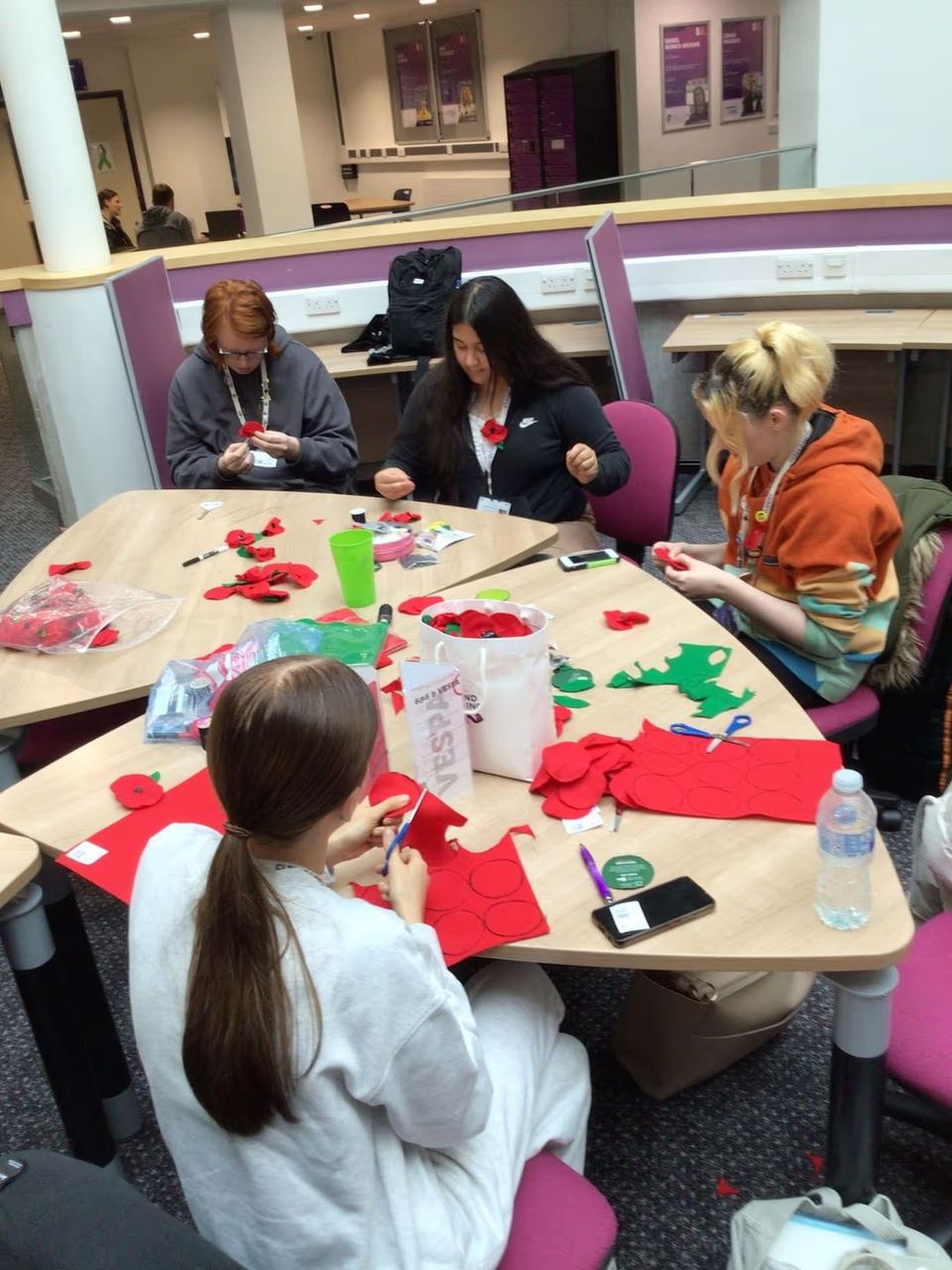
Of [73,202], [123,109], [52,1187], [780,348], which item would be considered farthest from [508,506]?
[123,109]

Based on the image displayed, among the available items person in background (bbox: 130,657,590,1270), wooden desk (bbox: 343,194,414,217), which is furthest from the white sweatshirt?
wooden desk (bbox: 343,194,414,217)

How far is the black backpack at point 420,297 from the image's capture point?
4.73 metres

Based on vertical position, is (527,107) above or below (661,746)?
above

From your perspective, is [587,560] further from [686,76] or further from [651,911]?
[686,76]

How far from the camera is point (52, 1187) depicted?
34.6 inches

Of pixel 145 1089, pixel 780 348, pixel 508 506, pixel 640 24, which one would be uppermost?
pixel 640 24

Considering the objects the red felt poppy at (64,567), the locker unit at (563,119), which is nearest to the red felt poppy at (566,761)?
the red felt poppy at (64,567)

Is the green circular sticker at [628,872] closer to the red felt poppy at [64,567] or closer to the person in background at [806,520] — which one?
the person in background at [806,520]

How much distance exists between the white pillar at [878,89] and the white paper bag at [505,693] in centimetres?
497

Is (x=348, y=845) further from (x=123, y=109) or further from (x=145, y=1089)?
(x=123, y=109)

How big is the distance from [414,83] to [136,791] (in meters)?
11.5

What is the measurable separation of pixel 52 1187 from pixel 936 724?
2.15 m

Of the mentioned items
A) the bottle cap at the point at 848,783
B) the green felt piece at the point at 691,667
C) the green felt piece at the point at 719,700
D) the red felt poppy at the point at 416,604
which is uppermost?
the bottle cap at the point at 848,783

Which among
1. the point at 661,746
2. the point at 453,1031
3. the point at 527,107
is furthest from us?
the point at 527,107
